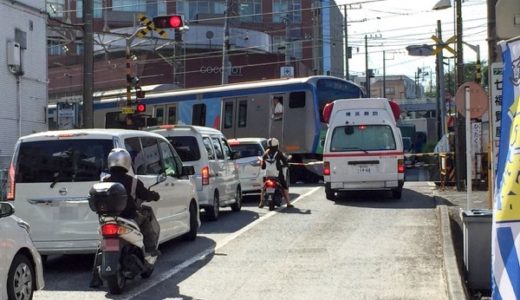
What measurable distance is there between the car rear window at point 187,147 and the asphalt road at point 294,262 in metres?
1.43

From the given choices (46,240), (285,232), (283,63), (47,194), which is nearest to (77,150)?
(47,194)

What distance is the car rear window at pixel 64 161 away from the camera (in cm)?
895

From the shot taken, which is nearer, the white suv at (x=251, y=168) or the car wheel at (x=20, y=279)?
the car wheel at (x=20, y=279)

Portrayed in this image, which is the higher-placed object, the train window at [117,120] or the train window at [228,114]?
the train window at [228,114]

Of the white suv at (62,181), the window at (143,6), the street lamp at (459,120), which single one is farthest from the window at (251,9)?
the white suv at (62,181)

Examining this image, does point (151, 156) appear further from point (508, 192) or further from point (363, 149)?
point (363, 149)

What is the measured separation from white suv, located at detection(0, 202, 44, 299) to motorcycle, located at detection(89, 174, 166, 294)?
2.37 ft

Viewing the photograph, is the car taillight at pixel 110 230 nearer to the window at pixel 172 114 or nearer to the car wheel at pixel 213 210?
the car wheel at pixel 213 210

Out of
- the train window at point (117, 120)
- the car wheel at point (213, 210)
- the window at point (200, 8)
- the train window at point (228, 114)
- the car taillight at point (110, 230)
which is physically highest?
the window at point (200, 8)

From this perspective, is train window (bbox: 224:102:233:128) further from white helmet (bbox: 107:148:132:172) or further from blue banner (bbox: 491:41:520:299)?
blue banner (bbox: 491:41:520:299)

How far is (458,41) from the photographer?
20578 mm

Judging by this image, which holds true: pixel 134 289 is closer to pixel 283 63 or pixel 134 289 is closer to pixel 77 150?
pixel 77 150

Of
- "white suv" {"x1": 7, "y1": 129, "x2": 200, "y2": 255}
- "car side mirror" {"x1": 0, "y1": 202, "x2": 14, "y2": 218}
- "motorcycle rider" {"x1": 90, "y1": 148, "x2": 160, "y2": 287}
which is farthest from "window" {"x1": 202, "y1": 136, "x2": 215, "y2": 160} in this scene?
"car side mirror" {"x1": 0, "y1": 202, "x2": 14, "y2": 218}

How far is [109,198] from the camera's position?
24.7ft
